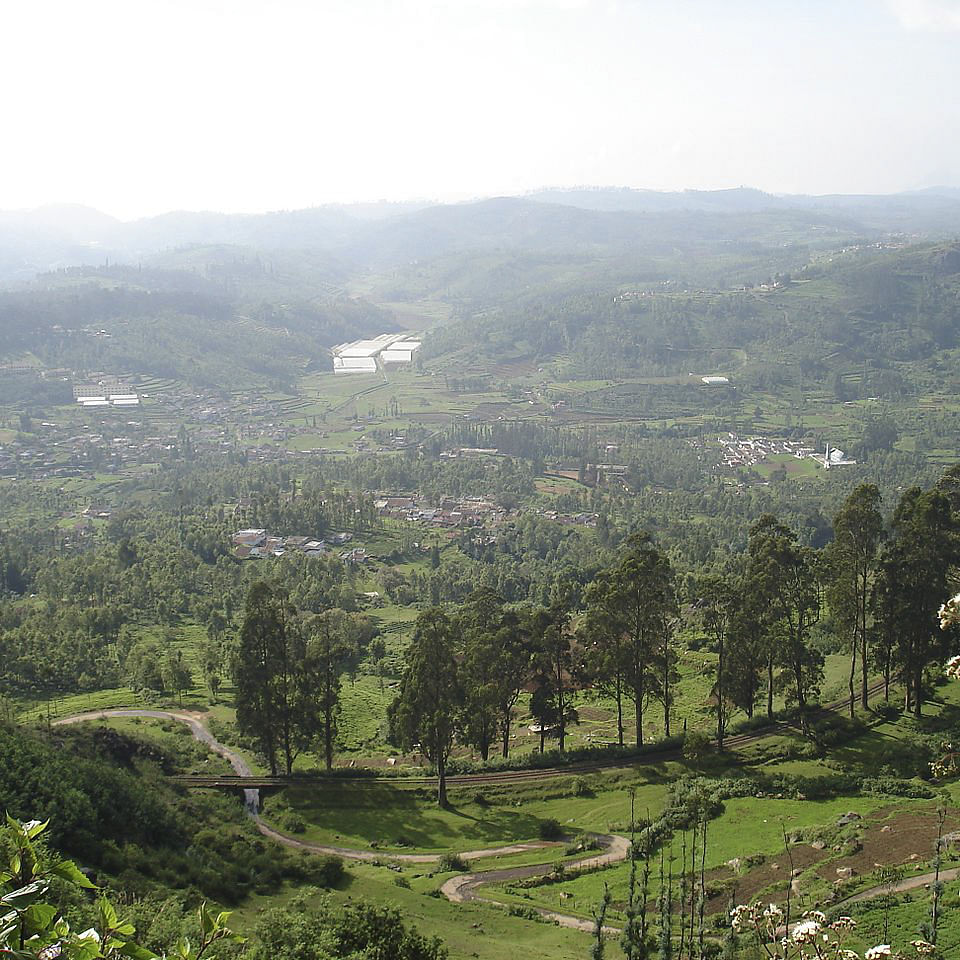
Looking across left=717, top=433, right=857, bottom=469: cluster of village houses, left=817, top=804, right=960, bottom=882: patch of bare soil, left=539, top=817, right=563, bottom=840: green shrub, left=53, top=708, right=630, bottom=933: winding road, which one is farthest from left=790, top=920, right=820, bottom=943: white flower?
left=717, top=433, right=857, bottom=469: cluster of village houses

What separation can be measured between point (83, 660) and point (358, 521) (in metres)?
36.0


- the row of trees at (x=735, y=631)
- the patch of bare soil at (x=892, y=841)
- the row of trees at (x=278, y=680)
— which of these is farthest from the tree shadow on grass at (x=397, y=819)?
the patch of bare soil at (x=892, y=841)

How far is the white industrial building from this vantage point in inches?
6540

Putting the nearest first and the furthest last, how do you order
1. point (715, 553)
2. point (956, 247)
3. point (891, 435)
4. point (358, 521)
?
point (715, 553) < point (358, 521) < point (891, 435) < point (956, 247)

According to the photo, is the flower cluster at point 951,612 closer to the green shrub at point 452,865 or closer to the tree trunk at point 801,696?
the green shrub at point 452,865

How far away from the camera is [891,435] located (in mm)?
102188

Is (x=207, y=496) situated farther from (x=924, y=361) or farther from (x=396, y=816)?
(x=924, y=361)

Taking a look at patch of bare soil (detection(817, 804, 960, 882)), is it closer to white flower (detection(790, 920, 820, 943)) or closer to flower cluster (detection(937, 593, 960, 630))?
white flower (detection(790, 920, 820, 943))

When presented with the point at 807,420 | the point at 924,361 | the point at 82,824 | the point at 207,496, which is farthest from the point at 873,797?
the point at 924,361

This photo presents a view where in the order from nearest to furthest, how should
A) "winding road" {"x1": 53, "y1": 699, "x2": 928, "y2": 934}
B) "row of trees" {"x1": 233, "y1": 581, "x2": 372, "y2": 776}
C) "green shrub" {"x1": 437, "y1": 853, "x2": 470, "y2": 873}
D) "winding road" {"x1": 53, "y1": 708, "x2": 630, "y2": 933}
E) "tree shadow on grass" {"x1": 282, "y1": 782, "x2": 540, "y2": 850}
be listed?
"winding road" {"x1": 53, "y1": 699, "x2": 928, "y2": 934} < "winding road" {"x1": 53, "y1": 708, "x2": 630, "y2": 933} < "green shrub" {"x1": 437, "y1": 853, "x2": 470, "y2": 873} < "tree shadow on grass" {"x1": 282, "y1": 782, "x2": 540, "y2": 850} < "row of trees" {"x1": 233, "y1": 581, "x2": 372, "y2": 776}

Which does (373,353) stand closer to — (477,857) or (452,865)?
(477,857)

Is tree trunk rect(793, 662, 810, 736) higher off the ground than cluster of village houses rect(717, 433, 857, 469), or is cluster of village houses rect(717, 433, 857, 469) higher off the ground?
tree trunk rect(793, 662, 810, 736)

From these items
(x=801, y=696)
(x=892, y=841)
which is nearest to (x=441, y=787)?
(x=801, y=696)

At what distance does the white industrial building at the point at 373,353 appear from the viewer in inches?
6540
